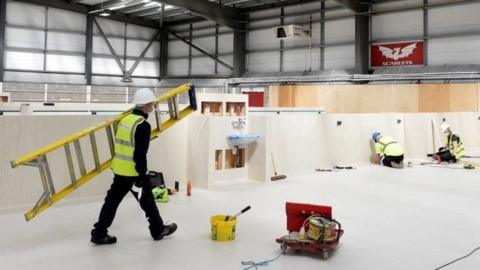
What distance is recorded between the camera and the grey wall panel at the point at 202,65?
2131 centimetres

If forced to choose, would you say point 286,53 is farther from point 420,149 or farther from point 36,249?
point 36,249

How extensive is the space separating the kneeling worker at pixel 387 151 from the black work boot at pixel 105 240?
7.53 metres

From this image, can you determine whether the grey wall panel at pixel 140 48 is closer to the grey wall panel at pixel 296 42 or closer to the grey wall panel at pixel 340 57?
the grey wall panel at pixel 296 42

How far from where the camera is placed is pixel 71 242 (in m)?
4.27

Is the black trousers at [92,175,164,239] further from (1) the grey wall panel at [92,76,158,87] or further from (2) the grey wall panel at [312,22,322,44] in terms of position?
(1) the grey wall panel at [92,76,158,87]

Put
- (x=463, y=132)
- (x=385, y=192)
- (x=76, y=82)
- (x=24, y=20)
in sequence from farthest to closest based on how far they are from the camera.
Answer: (x=76, y=82), (x=24, y=20), (x=463, y=132), (x=385, y=192)

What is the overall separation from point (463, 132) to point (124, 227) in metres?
11.5

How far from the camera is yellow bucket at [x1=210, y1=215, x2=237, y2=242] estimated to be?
4336 millimetres

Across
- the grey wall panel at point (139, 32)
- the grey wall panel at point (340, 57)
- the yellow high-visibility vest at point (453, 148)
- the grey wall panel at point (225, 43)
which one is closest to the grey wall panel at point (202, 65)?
the grey wall panel at point (225, 43)

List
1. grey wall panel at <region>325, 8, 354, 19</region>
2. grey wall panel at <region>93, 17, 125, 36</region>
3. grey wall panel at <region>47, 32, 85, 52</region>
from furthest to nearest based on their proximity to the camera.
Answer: grey wall panel at <region>93, 17, 125, 36</region>, grey wall panel at <region>47, 32, 85, 52</region>, grey wall panel at <region>325, 8, 354, 19</region>

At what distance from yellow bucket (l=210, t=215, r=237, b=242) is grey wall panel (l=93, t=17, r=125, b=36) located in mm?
17775

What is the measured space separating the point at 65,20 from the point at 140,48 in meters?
4.03

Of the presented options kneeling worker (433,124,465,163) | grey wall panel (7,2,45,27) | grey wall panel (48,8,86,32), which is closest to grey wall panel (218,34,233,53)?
grey wall panel (48,8,86,32)

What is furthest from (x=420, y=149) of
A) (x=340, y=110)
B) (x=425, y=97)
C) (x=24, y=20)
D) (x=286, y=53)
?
(x=24, y=20)
